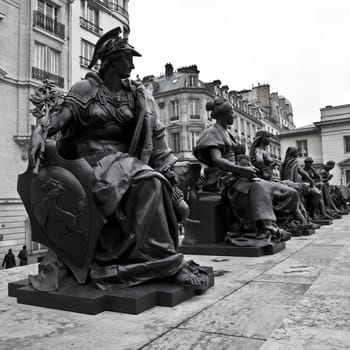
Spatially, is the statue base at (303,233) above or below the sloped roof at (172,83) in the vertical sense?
below

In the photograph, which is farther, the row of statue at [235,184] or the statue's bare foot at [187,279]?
the row of statue at [235,184]

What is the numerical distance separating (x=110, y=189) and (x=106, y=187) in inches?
1.2

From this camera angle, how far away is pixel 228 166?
557 centimetres

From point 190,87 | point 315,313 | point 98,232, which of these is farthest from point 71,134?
point 190,87

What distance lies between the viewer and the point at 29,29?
20688 millimetres

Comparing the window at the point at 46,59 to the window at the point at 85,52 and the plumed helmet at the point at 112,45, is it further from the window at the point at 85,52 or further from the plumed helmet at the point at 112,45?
the plumed helmet at the point at 112,45

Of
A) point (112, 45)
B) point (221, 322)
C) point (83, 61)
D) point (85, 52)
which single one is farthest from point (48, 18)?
point (221, 322)

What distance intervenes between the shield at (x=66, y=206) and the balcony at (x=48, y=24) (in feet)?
66.8

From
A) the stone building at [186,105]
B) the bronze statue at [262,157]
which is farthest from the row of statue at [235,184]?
the stone building at [186,105]

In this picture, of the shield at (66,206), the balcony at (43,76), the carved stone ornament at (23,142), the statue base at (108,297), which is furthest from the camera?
the balcony at (43,76)

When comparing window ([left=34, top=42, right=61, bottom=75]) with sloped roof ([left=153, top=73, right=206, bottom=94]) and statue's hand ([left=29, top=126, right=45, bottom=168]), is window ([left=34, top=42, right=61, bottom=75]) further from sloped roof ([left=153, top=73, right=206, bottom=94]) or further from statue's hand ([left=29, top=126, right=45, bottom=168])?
sloped roof ([left=153, top=73, right=206, bottom=94])

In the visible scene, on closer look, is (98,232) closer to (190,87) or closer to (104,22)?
(104,22)

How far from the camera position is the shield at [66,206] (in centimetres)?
291

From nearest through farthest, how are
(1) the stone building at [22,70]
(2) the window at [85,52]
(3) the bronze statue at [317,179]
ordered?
(3) the bronze statue at [317,179]
(1) the stone building at [22,70]
(2) the window at [85,52]
